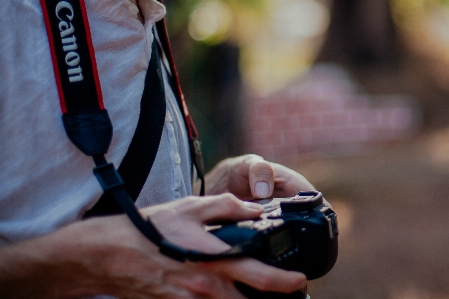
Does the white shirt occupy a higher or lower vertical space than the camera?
higher

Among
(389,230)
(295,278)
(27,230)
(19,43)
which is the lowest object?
(389,230)

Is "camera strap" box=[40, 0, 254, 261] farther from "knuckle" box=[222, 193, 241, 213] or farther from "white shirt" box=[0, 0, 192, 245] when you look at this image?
"knuckle" box=[222, 193, 241, 213]

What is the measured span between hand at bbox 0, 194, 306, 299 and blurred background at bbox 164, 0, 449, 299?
3.27 m

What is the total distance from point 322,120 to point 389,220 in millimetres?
2164

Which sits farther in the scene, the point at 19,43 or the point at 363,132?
the point at 363,132

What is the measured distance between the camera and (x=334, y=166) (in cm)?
682

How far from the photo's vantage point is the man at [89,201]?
3.45ft

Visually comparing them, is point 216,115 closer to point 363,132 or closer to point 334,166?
point 334,166

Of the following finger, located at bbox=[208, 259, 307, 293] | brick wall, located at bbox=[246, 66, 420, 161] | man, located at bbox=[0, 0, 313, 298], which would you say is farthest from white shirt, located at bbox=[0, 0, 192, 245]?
brick wall, located at bbox=[246, 66, 420, 161]

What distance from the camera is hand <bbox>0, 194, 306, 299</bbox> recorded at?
1.04m

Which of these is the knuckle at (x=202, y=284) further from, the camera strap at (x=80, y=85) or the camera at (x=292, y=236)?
the camera strap at (x=80, y=85)

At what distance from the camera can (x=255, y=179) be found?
156 cm

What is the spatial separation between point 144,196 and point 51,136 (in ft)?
0.83

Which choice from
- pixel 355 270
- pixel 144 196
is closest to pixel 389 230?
pixel 355 270
